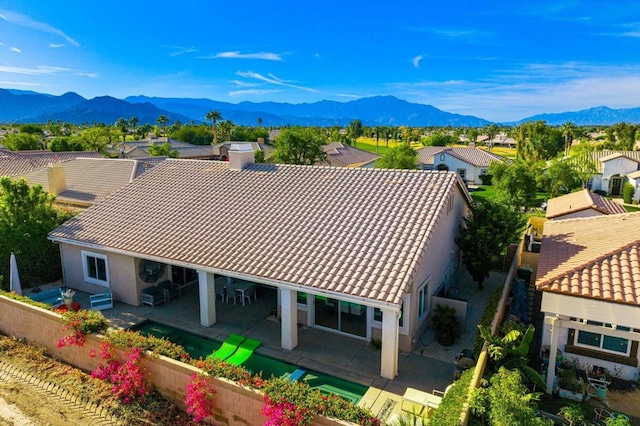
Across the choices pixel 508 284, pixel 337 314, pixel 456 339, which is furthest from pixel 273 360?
pixel 508 284

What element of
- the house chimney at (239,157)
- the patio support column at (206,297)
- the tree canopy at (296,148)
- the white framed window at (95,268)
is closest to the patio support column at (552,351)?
the patio support column at (206,297)

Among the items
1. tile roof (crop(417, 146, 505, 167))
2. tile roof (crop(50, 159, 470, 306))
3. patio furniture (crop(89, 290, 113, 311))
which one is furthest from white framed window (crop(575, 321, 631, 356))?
tile roof (crop(417, 146, 505, 167))

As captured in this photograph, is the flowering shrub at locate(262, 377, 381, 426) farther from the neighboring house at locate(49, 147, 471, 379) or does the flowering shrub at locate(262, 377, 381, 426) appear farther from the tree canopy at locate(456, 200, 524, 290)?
the tree canopy at locate(456, 200, 524, 290)

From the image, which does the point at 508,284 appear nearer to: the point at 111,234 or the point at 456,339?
the point at 456,339

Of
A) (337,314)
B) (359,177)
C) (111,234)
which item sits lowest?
(337,314)

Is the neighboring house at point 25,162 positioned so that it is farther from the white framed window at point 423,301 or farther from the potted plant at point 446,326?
the potted plant at point 446,326

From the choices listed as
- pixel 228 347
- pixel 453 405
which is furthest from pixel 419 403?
pixel 228 347
